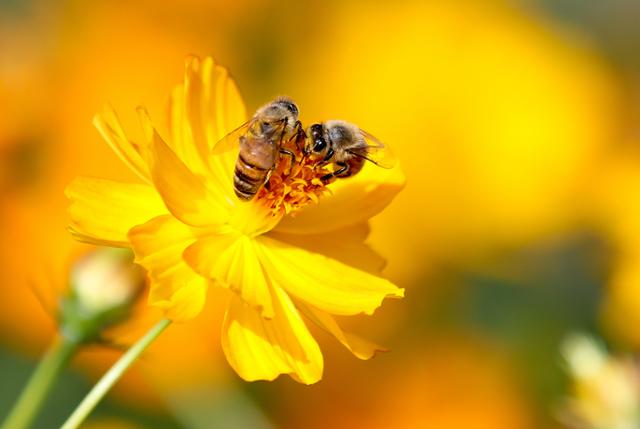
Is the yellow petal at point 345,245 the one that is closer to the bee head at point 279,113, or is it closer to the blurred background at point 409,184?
the bee head at point 279,113

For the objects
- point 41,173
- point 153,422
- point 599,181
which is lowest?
point 153,422

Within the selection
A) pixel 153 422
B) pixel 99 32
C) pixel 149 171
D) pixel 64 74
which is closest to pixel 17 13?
pixel 99 32

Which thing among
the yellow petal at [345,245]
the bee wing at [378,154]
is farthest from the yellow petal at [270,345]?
the bee wing at [378,154]

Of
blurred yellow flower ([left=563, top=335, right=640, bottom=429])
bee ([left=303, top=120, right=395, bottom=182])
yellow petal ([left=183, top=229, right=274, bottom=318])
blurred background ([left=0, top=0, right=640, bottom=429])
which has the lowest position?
blurred background ([left=0, top=0, right=640, bottom=429])

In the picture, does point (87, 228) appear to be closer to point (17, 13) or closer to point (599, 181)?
point (599, 181)

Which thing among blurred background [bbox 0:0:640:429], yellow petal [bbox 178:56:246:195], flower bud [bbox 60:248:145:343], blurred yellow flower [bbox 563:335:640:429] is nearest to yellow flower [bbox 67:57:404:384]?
yellow petal [bbox 178:56:246:195]

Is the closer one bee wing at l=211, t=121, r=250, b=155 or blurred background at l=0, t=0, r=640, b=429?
bee wing at l=211, t=121, r=250, b=155

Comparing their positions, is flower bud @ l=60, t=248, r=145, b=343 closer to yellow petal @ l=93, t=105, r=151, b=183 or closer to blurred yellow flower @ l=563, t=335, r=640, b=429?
yellow petal @ l=93, t=105, r=151, b=183
